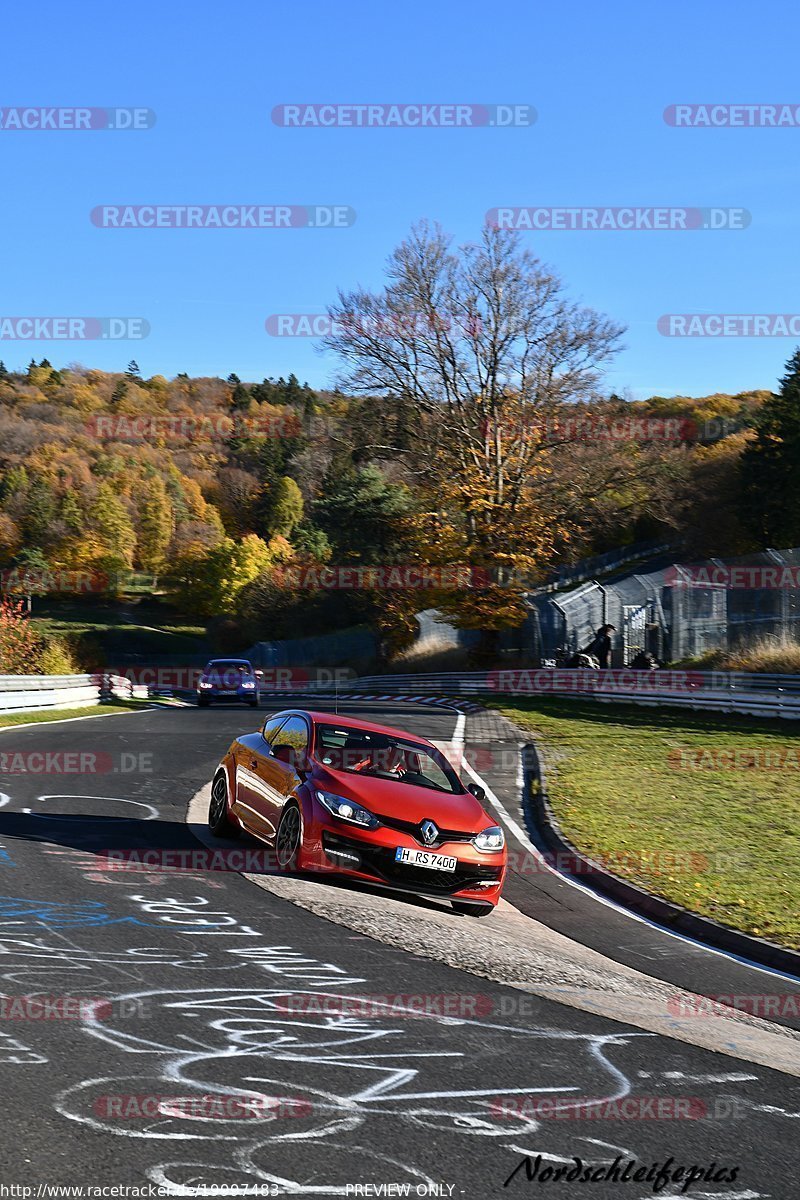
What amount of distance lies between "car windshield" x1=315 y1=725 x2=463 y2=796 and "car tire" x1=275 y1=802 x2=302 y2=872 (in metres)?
0.59

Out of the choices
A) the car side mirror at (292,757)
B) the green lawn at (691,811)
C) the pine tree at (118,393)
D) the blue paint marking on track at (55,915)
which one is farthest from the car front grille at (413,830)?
the pine tree at (118,393)

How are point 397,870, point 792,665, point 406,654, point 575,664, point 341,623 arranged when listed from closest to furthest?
point 397,870
point 792,665
point 575,664
point 406,654
point 341,623

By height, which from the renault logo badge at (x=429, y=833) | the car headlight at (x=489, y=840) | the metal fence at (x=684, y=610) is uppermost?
the metal fence at (x=684, y=610)

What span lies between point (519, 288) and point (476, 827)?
3996 cm

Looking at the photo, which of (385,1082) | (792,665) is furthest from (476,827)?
(792,665)

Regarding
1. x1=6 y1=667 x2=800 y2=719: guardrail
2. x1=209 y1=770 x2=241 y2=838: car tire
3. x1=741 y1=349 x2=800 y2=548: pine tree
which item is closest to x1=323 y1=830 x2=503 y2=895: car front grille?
x1=209 y1=770 x2=241 y2=838: car tire

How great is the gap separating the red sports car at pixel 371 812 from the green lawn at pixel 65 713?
16939 mm

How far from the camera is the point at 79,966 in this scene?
7.12 m

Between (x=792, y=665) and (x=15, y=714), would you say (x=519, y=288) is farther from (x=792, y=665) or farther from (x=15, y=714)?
(x=15, y=714)

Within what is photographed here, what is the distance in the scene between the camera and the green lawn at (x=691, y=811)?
1084 centimetres

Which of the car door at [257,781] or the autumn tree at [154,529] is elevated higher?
the autumn tree at [154,529]

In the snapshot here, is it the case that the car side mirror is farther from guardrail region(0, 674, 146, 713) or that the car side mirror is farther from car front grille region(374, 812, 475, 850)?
guardrail region(0, 674, 146, 713)

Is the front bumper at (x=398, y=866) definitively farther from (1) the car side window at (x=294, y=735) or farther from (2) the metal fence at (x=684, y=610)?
(2) the metal fence at (x=684, y=610)

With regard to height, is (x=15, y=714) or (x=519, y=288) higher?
(x=519, y=288)
